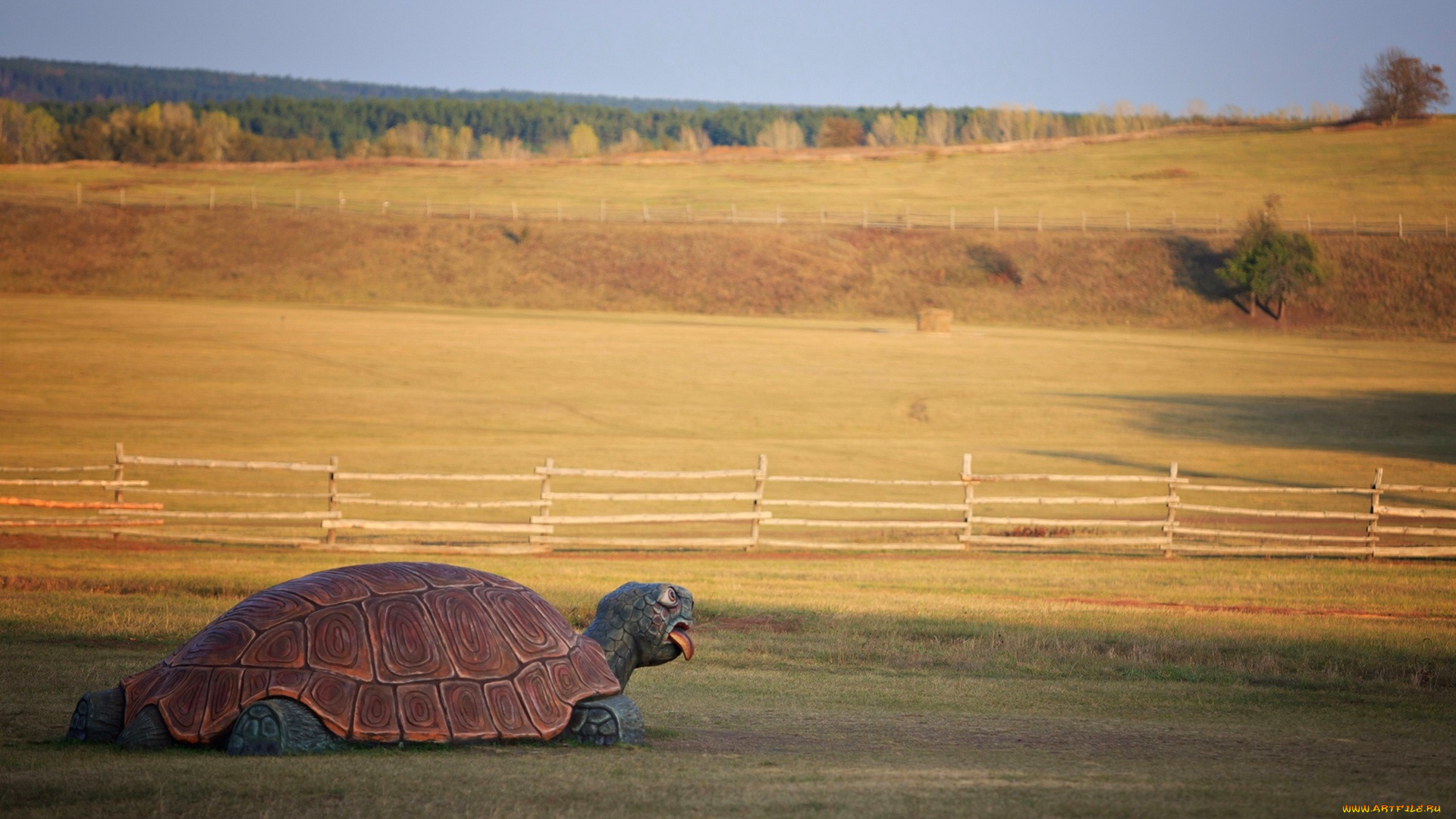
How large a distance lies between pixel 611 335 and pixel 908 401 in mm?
14858

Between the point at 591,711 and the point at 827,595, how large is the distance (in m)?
7.86

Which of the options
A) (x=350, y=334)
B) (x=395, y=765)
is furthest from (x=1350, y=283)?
(x=395, y=765)

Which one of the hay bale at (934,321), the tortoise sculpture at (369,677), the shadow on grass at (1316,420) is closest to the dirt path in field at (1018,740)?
the tortoise sculpture at (369,677)

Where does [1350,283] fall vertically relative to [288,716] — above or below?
above

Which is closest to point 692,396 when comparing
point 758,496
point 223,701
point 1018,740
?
point 758,496

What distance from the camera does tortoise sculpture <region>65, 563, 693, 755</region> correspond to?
21.7ft

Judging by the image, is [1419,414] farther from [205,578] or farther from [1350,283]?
[205,578]

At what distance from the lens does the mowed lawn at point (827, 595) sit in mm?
6094

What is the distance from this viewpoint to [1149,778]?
639cm

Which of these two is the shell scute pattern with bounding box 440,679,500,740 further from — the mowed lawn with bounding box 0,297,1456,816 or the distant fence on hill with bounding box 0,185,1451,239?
the distant fence on hill with bounding box 0,185,1451,239

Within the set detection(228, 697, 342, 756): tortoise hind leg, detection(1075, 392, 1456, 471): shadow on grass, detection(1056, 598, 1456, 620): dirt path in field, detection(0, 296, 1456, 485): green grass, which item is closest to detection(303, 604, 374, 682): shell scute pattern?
detection(228, 697, 342, 756): tortoise hind leg

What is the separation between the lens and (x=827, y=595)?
1482 centimetres

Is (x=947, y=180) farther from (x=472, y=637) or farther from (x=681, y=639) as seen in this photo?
(x=472, y=637)

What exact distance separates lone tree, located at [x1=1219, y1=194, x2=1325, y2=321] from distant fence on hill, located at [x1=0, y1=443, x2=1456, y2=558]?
34.1 meters
